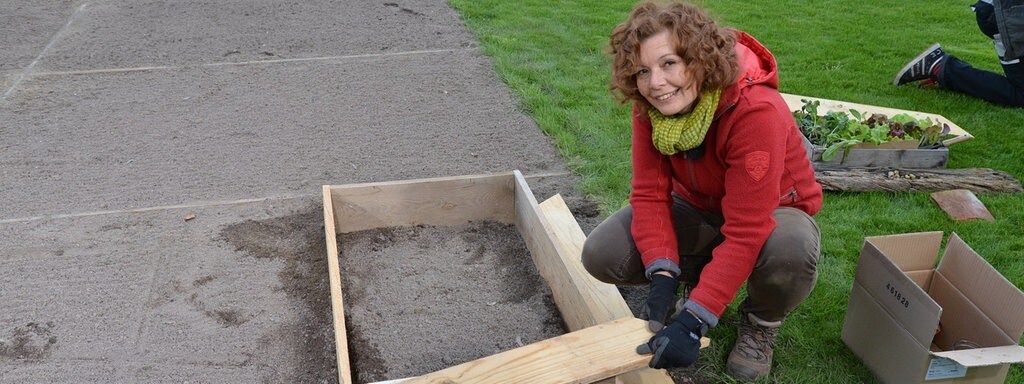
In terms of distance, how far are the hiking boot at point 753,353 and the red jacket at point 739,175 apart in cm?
38

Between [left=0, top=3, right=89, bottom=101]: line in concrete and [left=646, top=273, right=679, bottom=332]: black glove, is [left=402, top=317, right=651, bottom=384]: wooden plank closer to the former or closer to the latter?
[left=646, top=273, right=679, bottom=332]: black glove

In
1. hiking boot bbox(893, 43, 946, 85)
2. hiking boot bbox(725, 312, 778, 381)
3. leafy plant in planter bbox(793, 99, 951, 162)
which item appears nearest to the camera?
hiking boot bbox(725, 312, 778, 381)

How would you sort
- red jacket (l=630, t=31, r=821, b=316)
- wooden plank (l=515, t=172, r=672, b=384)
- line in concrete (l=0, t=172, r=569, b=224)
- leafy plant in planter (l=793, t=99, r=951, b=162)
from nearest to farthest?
red jacket (l=630, t=31, r=821, b=316), wooden plank (l=515, t=172, r=672, b=384), line in concrete (l=0, t=172, r=569, b=224), leafy plant in planter (l=793, t=99, r=951, b=162)

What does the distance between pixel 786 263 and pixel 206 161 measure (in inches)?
135

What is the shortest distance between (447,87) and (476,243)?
90.4 inches

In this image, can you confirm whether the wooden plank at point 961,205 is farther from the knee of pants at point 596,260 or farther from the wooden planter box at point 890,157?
the knee of pants at point 596,260

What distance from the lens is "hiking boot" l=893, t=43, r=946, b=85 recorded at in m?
5.39

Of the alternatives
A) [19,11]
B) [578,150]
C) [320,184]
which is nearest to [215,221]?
[320,184]

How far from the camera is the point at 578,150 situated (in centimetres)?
464

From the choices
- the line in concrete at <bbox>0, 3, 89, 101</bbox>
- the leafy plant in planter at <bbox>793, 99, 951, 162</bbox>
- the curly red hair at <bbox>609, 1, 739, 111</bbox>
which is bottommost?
the line in concrete at <bbox>0, 3, 89, 101</bbox>

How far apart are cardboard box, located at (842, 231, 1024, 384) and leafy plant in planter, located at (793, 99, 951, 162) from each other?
138cm

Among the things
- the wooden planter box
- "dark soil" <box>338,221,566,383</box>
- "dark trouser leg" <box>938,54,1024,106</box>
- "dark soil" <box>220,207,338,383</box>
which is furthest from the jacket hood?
"dark trouser leg" <box>938,54,1024,106</box>

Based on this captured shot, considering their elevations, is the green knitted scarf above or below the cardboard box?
above

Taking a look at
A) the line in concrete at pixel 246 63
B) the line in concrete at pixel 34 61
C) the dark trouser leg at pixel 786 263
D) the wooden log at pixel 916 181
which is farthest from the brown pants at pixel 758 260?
the line in concrete at pixel 34 61
